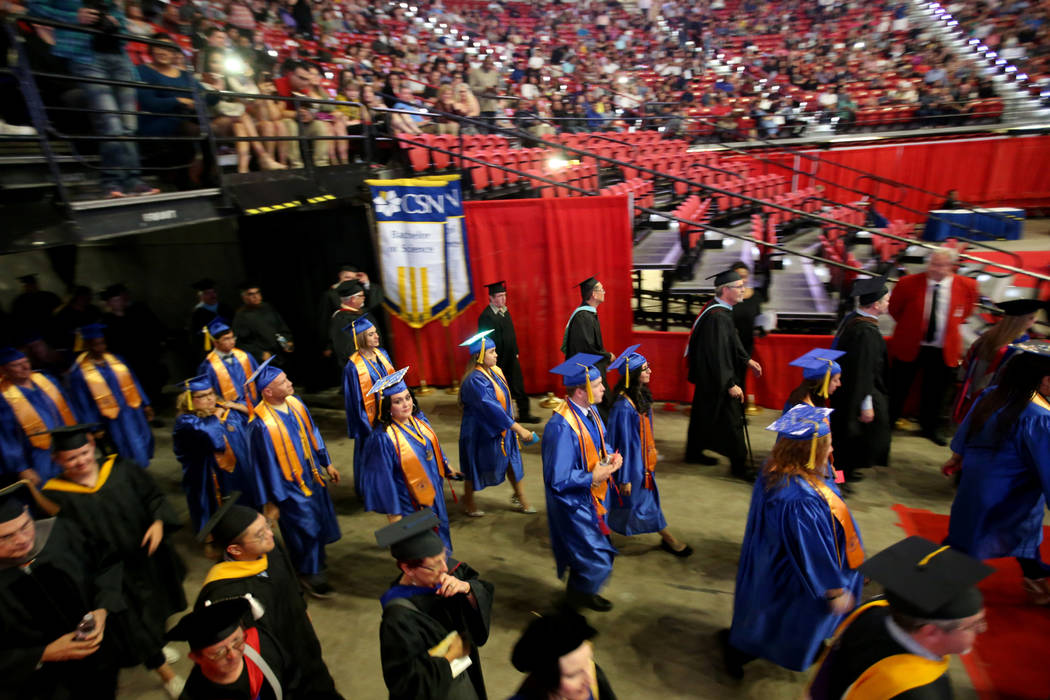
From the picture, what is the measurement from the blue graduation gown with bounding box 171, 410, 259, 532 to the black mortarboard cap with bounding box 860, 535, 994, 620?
378cm

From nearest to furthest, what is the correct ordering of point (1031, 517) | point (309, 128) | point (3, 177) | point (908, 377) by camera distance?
point (1031, 517) < point (3, 177) < point (908, 377) < point (309, 128)

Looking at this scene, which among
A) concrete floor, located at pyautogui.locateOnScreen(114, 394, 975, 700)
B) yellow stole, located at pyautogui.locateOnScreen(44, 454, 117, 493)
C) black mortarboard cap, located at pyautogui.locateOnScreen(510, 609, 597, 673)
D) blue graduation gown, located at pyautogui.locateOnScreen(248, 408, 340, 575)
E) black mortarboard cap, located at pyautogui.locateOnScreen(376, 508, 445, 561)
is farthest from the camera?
blue graduation gown, located at pyautogui.locateOnScreen(248, 408, 340, 575)

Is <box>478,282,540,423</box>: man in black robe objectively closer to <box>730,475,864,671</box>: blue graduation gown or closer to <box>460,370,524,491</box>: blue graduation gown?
<box>460,370,524,491</box>: blue graduation gown

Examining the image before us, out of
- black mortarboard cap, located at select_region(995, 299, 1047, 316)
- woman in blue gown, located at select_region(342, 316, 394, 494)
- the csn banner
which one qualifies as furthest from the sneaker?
black mortarboard cap, located at select_region(995, 299, 1047, 316)

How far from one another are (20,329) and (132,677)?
532cm

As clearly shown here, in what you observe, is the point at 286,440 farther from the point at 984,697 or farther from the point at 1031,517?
the point at 1031,517

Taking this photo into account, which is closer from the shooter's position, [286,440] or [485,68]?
[286,440]

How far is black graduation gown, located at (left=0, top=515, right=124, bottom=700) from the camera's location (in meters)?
2.38

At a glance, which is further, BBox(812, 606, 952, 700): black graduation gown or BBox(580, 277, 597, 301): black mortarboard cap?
BBox(580, 277, 597, 301): black mortarboard cap

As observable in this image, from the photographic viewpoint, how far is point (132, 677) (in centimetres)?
363

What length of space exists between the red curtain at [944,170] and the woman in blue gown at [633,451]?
1246cm

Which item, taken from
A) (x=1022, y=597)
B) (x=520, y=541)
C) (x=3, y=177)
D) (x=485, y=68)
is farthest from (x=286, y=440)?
(x=485, y=68)

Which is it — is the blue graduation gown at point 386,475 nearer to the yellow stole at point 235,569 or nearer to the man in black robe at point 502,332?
the yellow stole at point 235,569

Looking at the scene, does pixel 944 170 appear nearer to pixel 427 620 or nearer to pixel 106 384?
Result: pixel 427 620
